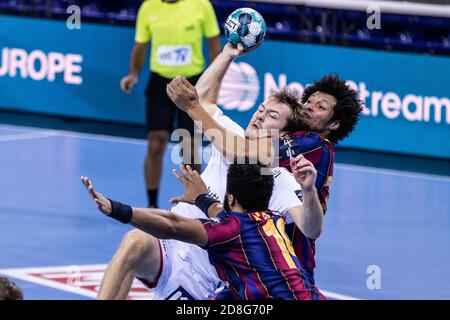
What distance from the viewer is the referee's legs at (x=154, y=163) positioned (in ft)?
42.7

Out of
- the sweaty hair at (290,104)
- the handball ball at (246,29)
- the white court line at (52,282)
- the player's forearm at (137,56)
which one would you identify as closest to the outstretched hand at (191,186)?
the sweaty hair at (290,104)

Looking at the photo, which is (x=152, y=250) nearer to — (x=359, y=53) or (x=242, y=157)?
(x=242, y=157)

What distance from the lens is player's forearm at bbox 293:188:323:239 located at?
23.5ft

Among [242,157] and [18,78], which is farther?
[18,78]

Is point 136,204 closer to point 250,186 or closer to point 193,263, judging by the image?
point 193,263

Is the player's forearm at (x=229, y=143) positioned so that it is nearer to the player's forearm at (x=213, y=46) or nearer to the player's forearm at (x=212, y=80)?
the player's forearm at (x=212, y=80)

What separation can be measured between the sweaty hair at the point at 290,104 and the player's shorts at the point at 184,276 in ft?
3.28

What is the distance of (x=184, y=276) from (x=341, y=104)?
1.60 metres

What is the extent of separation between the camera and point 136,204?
13.3 m

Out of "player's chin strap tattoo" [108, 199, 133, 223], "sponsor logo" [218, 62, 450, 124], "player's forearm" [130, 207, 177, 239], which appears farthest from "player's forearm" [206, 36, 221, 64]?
"player's chin strap tattoo" [108, 199, 133, 223]

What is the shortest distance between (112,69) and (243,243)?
10727 millimetres

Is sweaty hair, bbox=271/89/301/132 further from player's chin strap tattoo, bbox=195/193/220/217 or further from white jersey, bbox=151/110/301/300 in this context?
player's chin strap tattoo, bbox=195/193/220/217
